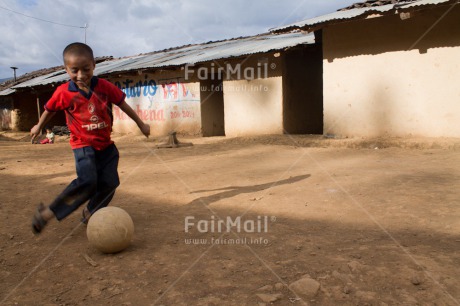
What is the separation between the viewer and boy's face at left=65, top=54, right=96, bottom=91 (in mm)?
2943

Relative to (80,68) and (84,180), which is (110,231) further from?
(80,68)

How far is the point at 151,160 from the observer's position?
808 cm

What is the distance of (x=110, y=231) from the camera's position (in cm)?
270

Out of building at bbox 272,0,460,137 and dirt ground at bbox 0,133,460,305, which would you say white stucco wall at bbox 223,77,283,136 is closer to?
building at bbox 272,0,460,137

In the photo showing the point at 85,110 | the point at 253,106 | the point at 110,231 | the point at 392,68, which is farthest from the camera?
the point at 253,106

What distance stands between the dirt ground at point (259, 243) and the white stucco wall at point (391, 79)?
2194 mm

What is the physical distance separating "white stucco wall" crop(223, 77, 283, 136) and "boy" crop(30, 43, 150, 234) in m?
7.97

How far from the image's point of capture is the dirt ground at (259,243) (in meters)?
2.11

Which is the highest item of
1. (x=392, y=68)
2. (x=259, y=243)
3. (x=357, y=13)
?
(x=357, y=13)

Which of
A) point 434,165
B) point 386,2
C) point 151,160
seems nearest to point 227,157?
point 151,160

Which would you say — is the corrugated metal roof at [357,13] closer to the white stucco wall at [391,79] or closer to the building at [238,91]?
the white stucco wall at [391,79]

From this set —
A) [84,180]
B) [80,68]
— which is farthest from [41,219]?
[80,68]

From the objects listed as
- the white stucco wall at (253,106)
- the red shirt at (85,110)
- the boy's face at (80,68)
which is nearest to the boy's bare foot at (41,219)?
the red shirt at (85,110)

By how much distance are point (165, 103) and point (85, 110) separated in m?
11.1
